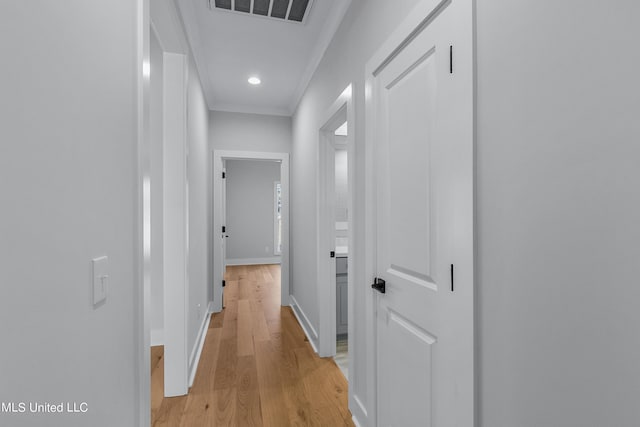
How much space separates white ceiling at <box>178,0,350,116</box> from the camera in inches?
85.8

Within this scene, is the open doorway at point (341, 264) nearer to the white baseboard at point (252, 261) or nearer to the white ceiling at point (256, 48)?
the white ceiling at point (256, 48)

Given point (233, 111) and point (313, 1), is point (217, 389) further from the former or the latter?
point (233, 111)

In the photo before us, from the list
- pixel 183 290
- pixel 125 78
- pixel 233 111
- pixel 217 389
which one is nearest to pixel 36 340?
pixel 125 78

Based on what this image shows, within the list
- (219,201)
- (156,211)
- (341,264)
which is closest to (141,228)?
(341,264)

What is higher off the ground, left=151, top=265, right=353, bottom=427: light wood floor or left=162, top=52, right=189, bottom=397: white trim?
left=162, top=52, right=189, bottom=397: white trim

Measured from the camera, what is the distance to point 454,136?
0.96 metres

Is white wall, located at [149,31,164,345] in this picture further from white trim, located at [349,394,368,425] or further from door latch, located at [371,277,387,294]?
door latch, located at [371,277,387,294]

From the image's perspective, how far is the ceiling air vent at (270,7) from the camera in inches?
80.2

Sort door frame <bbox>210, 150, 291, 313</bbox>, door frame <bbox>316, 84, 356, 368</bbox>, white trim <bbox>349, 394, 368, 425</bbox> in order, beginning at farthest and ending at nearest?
door frame <bbox>210, 150, 291, 313</bbox> < door frame <bbox>316, 84, 356, 368</bbox> < white trim <bbox>349, 394, 368, 425</bbox>

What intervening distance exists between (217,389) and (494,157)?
229 cm

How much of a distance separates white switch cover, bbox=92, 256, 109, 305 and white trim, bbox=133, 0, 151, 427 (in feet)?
0.64

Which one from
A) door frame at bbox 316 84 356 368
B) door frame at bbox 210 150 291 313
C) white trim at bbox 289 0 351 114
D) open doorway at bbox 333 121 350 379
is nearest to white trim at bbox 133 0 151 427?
white trim at bbox 289 0 351 114

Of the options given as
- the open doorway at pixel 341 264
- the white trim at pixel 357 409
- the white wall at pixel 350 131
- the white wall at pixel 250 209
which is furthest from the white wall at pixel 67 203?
the white wall at pixel 250 209

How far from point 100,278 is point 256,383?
6.05 ft
